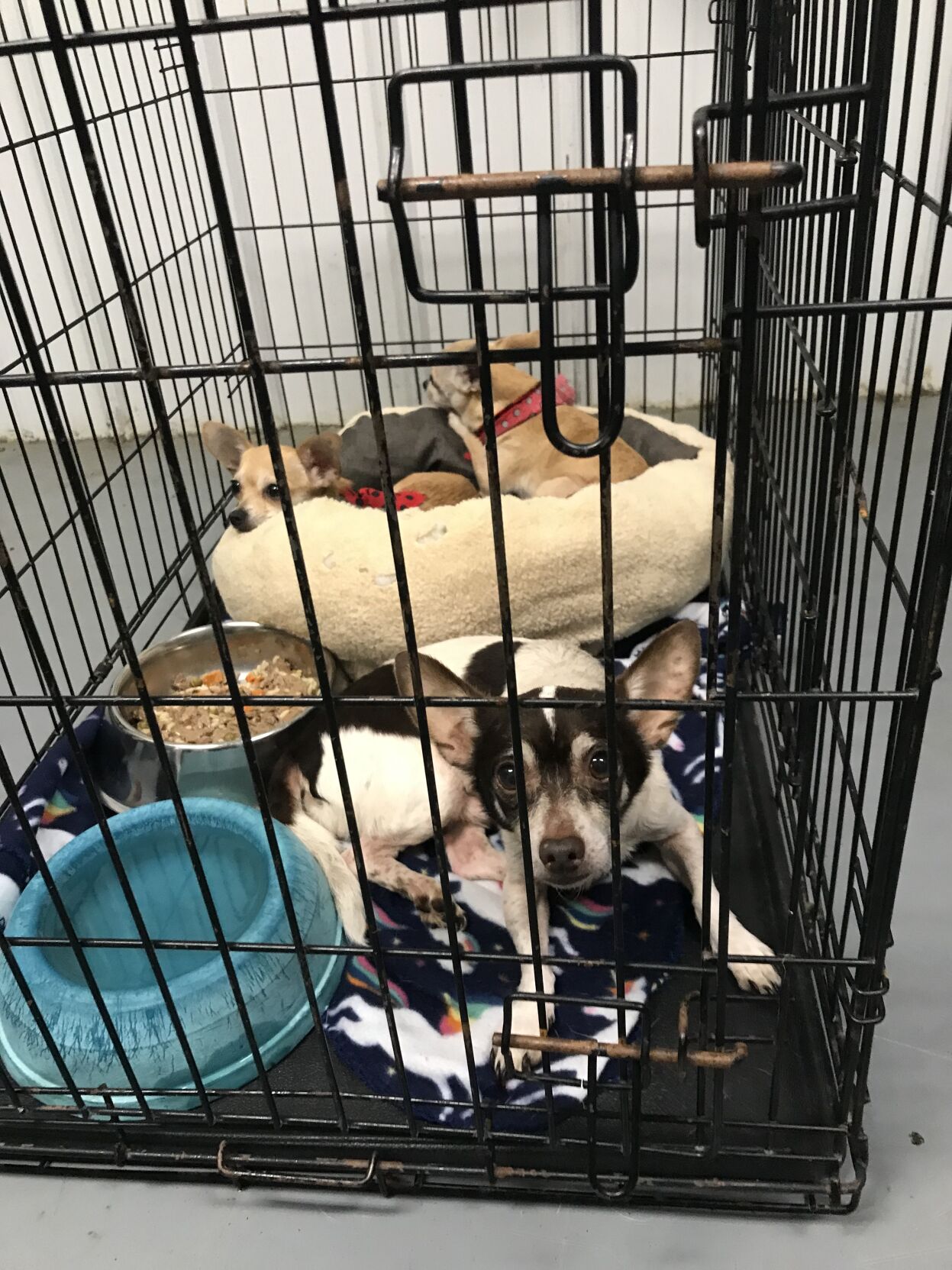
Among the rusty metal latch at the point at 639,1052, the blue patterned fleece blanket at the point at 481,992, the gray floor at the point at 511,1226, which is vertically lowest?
the gray floor at the point at 511,1226

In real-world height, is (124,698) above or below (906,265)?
below

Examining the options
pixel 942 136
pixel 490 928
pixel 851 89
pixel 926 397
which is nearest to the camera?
pixel 851 89

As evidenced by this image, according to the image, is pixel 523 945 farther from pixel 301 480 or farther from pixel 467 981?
pixel 301 480

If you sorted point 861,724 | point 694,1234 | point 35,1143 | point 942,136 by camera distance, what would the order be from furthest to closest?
point 942,136 < point 861,724 < point 35,1143 < point 694,1234

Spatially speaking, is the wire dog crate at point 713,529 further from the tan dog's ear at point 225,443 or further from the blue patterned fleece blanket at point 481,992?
the tan dog's ear at point 225,443

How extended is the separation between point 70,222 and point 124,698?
11.5 ft

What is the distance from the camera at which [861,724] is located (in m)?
2.23

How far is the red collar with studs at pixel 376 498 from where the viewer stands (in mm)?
2562

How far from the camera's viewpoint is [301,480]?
2736mm

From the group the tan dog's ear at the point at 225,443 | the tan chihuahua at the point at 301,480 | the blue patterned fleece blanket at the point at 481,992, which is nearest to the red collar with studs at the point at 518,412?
the tan chihuahua at the point at 301,480

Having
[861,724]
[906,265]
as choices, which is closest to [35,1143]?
[906,265]

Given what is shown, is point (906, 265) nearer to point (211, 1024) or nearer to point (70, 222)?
point (211, 1024)

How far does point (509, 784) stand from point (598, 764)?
0.44ft

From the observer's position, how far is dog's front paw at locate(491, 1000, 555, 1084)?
4.49ft
